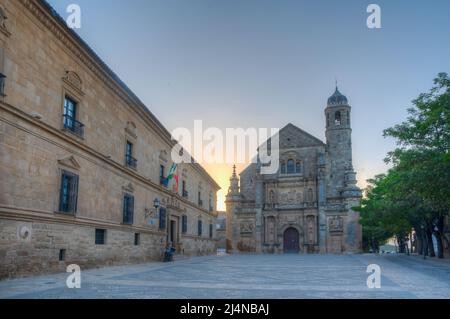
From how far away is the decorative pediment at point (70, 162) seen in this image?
43.9 ft

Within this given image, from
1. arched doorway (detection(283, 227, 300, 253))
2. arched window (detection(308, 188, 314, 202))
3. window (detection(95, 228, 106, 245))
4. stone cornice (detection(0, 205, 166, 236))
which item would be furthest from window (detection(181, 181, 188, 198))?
arched window (detection(308, 188, 314, 202))

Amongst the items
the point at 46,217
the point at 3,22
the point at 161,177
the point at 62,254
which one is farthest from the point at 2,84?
the point at 161,177

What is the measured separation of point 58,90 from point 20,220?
4.72m

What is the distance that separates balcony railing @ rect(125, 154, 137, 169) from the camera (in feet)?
63.9

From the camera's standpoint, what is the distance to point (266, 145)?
5022 cm

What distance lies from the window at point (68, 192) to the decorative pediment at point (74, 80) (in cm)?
322

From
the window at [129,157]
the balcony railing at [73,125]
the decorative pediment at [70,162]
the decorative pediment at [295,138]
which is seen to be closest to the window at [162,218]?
the window at [129,157]

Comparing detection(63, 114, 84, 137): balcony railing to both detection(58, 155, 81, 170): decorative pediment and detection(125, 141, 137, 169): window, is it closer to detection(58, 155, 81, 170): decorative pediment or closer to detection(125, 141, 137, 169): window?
detection(58, 155, 81, 170): decorative pediment

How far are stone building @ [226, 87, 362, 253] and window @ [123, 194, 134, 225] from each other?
28.6 metres

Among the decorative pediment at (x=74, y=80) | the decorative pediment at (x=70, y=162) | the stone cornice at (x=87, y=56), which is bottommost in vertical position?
the decorative pediment at (x=70, y=162)

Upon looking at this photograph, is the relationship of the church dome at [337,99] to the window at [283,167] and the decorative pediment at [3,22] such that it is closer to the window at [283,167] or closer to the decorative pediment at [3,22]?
the window at [283,167]

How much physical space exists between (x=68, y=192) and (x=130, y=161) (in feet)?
19.6

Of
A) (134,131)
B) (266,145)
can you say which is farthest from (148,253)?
(266,145)

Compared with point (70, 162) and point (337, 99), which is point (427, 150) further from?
point (337, 99)
